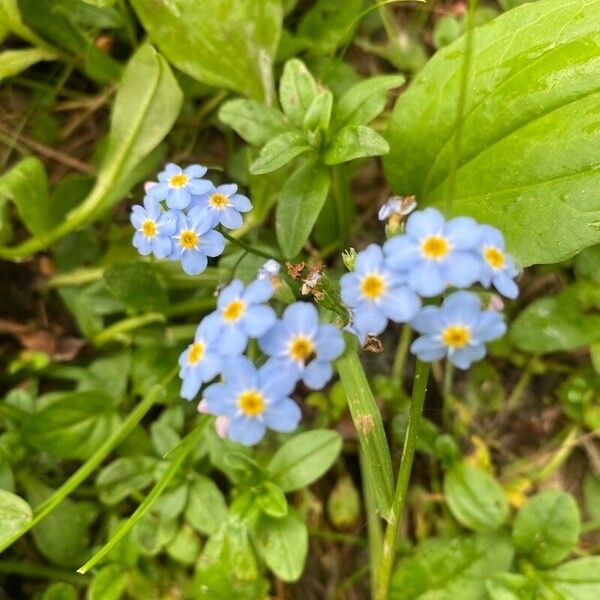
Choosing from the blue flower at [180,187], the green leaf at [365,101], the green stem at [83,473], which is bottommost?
the green stem at [83,473]

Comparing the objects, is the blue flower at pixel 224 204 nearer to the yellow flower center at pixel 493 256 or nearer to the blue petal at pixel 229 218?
the blue petal at pixel 229 218

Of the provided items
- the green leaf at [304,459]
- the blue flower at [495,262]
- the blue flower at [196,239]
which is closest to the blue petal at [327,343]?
the blue flower at [495,262]

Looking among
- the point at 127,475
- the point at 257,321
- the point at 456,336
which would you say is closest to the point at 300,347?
the point at 257,321

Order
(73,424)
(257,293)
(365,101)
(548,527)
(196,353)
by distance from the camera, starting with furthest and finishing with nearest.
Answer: (73,424), (548,527), (365,101), (196,353), (257,293)

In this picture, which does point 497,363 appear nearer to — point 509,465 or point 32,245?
point 509,465

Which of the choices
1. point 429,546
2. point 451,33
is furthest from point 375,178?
point 429,546

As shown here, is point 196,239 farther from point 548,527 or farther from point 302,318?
Result: point 548,527

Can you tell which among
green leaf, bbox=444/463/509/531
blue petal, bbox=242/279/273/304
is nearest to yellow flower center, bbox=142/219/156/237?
blue petal, bbox=242/279/273/304
